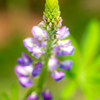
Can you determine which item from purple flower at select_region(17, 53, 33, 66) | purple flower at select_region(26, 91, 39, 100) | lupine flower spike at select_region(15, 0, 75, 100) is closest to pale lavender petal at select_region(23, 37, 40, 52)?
lupine flower spike at select_region(15, 0, 75, 100)

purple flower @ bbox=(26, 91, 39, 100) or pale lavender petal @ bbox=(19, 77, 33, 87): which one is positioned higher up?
pale lavender petal @ bbox=(19, 77, 33, 87)

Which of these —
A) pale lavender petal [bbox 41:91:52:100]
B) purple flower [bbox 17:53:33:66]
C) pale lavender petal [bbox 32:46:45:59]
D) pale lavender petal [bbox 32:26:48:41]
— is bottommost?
pale lavender petal [bbox 41:91:52:100]

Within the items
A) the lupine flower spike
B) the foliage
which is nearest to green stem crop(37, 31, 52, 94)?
the lupine flower spike

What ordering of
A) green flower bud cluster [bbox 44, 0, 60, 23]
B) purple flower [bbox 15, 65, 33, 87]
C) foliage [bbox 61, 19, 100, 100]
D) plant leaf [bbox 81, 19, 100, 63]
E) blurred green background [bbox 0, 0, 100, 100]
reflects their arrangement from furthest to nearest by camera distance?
A: 1. blurred green background [bbox 0, 0, 100, 100]
2. plant leaf [bbox 81, 19, 100, 63]
3. foliage [bbox 61, 19, 100, 100]
4. purple flower [bbox 15, 65, 33, 87]
5. green flower bud cluster [bbox 44, 0, 60, 23]

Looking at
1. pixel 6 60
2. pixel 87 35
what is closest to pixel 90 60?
pixel 87 35

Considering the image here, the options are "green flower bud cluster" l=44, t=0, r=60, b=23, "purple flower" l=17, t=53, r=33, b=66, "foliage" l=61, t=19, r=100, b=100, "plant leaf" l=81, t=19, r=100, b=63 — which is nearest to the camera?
"green flower bud cluster" l=44, t=0, r=60, b=23

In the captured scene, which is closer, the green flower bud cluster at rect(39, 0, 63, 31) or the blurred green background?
the green flower bud cluster at rect(39, 0, 63, 31)

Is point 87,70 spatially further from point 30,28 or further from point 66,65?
point 30,28

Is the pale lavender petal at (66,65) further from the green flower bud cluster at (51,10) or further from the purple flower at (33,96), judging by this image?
the green flower bud cluster at (51,10)

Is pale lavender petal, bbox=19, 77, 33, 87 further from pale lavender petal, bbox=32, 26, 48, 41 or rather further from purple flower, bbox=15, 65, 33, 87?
A: pale lavender petal, bbox=32, 26, 48, 41
